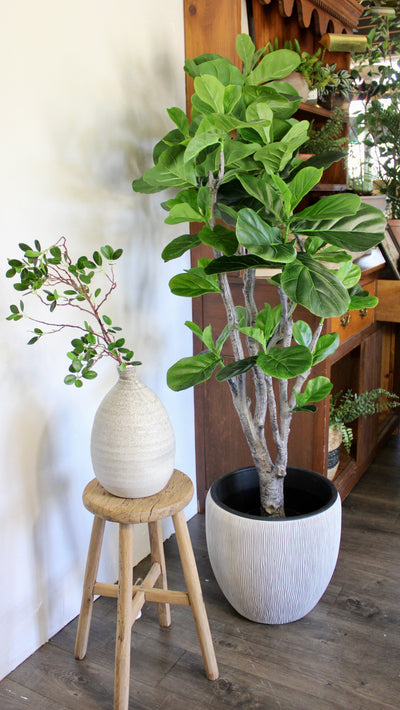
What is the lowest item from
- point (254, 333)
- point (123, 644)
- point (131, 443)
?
point (123, 644)

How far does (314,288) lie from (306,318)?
0.63 m

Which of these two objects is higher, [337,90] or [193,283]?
[337,90]

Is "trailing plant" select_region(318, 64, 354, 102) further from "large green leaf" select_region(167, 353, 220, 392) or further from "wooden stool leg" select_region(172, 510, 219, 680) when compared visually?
"wooden stool leg" select_region(172, 510, 219, 680)

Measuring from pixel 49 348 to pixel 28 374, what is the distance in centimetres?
10

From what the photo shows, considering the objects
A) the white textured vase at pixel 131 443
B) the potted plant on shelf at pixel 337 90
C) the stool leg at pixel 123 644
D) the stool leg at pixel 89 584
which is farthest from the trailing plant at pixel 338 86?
the stool leg at pixel 123 644

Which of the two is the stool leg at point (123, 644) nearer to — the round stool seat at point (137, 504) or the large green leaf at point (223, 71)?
the round stool seat at point (137, 504)

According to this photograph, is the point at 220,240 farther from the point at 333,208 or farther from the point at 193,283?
the point at 333,208

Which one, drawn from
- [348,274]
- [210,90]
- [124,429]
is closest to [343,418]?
[348,274]

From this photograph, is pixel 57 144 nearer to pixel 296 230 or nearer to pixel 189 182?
pixel 189 182

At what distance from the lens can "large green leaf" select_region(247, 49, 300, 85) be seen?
1.55 meters

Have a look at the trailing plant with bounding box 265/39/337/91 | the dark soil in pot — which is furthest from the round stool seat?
the trailing plant with bounding box 265/39/337/91

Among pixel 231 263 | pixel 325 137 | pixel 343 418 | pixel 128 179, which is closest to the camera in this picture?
pixel 231 263

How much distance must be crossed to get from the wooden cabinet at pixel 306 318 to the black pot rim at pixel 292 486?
0.20 m

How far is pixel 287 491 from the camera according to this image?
6.34ft
